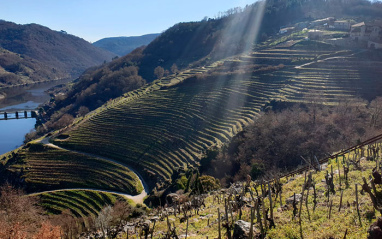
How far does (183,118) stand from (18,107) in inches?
4472

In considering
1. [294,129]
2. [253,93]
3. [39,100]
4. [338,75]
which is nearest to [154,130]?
[253,93]

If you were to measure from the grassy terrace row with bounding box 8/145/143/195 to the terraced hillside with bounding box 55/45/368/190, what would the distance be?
2379 mm

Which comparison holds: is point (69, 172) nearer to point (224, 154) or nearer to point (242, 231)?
point (224, 154)

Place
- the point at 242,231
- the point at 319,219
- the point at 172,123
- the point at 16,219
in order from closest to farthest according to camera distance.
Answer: the point at 242,231, the point at 319,219, the point at 16,219, the point at 172,123

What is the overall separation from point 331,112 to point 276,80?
1933 centimetres

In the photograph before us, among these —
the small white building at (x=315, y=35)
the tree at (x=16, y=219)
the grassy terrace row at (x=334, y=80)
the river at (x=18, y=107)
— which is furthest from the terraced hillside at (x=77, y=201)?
the small white building at (x=315, y=35)

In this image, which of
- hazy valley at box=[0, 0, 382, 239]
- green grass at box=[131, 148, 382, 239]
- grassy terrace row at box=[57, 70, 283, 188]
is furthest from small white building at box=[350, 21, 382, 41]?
green grass at box=[131, 148, 382, 239]

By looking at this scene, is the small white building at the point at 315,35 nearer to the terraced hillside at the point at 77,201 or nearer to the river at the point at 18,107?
the terraced hillside at the point at 77,201

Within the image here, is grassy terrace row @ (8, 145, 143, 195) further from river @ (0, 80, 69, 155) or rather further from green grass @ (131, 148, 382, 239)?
river @ (0, 80, 69, 155)

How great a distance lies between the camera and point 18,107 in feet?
419

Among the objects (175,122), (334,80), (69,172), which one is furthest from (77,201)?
(334,80)

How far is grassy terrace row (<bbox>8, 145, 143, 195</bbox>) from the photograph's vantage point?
4141cm

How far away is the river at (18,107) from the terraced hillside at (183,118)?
36477 millimetres

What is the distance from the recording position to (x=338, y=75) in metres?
53.7
